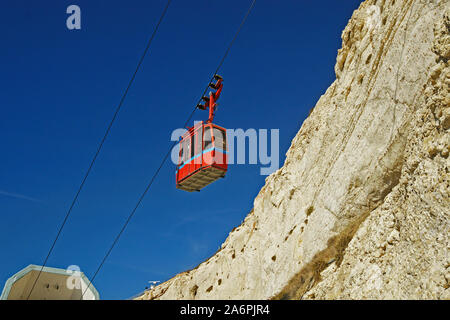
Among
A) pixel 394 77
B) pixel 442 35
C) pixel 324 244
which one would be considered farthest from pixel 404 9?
pixel 324 244

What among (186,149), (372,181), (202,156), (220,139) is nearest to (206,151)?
(202,156)

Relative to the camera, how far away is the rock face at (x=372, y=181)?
900 cm

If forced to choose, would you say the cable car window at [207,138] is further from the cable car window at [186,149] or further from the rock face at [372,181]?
the rock face at [372,181]

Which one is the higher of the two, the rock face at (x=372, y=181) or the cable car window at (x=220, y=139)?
the cable car window at (x=220, y=139)

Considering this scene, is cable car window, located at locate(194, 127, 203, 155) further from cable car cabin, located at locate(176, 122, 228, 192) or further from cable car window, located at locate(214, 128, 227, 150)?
cable car window, located at locate(214, 128, 227, 150)

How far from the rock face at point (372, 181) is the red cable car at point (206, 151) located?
4.76m

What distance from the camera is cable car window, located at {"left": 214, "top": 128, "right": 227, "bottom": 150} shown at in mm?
18534

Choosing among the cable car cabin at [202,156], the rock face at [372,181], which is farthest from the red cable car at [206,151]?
the rock face at [372,181]

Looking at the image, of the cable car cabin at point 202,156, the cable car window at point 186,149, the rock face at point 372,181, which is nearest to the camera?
the rock face at point 372,181

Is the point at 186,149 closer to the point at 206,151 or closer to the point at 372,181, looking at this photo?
the point at 206,151

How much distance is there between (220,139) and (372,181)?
316 inches

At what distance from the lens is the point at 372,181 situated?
13.2 meters
